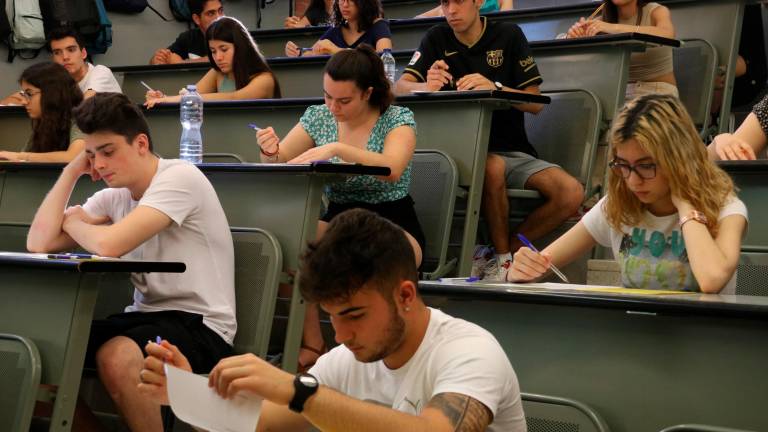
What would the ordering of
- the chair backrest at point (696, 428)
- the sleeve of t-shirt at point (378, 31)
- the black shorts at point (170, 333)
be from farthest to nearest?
the sleeve of t-shirt at point (378, 31), the black shorts at point (170, 333), the chair backrest at point (696, 428)

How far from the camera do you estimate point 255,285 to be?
2.86m

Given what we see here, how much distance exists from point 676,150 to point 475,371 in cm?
96

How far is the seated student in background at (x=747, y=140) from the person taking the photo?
108 inches

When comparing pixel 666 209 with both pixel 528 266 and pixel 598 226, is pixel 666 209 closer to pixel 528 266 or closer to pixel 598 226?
pixel 598 226

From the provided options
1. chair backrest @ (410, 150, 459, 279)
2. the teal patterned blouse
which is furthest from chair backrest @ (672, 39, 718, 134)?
the teal patterned blouse

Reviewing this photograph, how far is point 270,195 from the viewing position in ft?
9.84

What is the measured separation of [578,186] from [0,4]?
367 centimetres

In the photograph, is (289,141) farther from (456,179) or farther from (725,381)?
(725,381)

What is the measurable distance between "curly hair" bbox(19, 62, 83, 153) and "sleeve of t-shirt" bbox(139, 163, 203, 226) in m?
1.41

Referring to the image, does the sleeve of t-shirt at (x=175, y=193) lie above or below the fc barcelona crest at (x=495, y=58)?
below

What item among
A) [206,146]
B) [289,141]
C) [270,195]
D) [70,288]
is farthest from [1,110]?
[70,288]

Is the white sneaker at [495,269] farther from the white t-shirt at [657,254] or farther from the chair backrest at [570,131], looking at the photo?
the white t-shirt at [657,254]

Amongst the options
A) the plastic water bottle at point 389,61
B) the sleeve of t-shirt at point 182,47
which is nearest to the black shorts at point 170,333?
the plastic water bottle at point 389,61


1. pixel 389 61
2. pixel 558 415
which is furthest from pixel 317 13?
pixel 558 415
